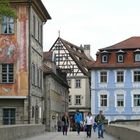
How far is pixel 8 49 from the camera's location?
163ft

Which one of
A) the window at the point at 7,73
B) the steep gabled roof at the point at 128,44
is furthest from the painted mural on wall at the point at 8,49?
the steep gabled roof at the point at 128,44

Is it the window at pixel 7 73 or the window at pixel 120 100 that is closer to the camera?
the window at pixel 7 73

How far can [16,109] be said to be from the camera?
48.7 meters

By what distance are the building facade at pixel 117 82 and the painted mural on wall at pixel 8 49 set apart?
35026 mm

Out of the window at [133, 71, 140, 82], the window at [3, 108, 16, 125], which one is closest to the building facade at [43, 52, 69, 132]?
the window at [133, 71, 140, 82]

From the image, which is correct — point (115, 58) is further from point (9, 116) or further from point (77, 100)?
point (9, 116)

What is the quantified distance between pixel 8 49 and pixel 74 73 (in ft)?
185

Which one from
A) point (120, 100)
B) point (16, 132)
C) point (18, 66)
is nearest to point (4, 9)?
point (16, 132)

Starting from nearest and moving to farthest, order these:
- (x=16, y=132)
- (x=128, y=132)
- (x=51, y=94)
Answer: (x=128, y=132) < (x=16, y=132) < (x=51, y=94)

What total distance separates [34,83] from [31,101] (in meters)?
3.34

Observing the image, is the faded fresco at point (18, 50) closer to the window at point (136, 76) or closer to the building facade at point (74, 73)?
the window at point (136, 76)

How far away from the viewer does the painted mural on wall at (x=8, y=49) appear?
49359 mm

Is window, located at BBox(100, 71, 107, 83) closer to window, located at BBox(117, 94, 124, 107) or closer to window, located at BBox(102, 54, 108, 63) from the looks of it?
window, located at BBox(102, 54, 108, 63)

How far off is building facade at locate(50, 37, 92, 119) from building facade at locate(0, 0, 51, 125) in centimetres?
4938
